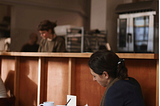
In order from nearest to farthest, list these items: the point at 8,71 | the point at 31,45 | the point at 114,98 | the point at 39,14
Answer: the point at 114,98
the point at 8,71
the point at 31,45
the point at 39,14

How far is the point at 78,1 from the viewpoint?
14.7ft

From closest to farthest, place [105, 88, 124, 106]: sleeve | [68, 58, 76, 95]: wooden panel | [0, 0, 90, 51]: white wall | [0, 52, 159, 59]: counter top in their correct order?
[105, 88, 124, 106]: sleeve
[0, 52, 159, 59]: counter top
[68, 58, 76, 95]: wooden panel
[0, 0, 90, 51]: white wall

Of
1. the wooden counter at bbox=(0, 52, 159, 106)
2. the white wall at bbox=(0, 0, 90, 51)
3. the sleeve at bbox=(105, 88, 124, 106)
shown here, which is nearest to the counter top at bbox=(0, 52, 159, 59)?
the wooden counter at bbox=(0, 52, 159, 106)

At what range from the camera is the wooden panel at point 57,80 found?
1438 mm

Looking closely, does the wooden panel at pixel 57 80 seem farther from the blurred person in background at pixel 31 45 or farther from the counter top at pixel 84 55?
the blurred person in background at pixel 31 45

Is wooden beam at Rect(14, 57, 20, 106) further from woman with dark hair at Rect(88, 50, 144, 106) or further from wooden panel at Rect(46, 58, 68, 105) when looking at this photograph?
→ woman with dark hair at Rect(88, 50, 144, 106)

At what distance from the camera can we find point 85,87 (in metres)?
1.39

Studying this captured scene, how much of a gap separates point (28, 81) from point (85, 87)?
19.4 inches

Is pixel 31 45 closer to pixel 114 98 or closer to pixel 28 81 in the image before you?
pixel 28 81

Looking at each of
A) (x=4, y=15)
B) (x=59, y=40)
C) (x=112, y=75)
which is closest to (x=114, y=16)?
(x=59, y=40)

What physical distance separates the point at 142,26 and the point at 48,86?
9.57 feet

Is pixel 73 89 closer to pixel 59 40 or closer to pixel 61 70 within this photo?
pixel 61 70

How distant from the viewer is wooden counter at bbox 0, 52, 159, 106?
123cm

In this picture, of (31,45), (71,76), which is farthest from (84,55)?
(31,45)
